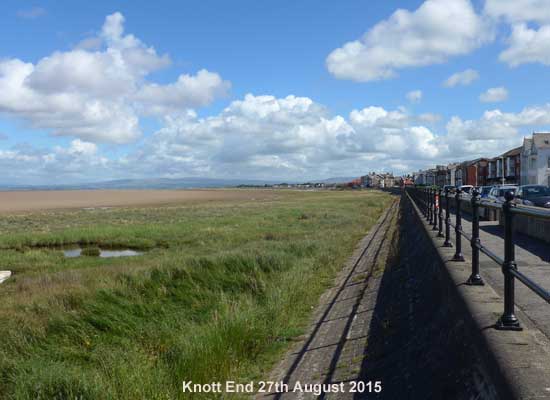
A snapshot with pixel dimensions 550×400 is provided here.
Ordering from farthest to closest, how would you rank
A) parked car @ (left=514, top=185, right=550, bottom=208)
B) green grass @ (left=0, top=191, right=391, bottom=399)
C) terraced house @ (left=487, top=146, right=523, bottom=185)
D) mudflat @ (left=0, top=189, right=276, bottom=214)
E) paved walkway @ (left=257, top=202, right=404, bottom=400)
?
terraced house @ (left=487, top=146, right=523, bottom=185)
mudflat @ (left=0, top=189, right=276, bottom=214)
parked car @ (left=514, top=185, right=550, bottom=208)
paved walkway @ (left=257, top=202, right=404, bottom=400)
green grass @ (left=0, top=191, right=391, bottom=399)

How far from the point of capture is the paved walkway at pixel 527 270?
209 inches

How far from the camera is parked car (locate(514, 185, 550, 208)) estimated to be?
731 inches

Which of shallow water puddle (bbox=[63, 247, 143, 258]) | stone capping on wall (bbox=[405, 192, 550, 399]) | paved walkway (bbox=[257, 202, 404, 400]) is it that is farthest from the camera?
shallow water puddle (bbox=[63, 247, 143, 258])

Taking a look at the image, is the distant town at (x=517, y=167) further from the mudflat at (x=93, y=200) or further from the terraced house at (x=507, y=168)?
the mudflat at (x=93, y=200)

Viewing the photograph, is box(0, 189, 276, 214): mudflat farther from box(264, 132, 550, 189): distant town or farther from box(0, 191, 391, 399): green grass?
box(0, 191, 391, 399): green grass

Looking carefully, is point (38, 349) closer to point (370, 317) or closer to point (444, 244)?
point (370, 317)

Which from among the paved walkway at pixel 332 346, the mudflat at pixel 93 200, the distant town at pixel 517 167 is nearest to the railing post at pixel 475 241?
the paved walkway at pixel 332 346

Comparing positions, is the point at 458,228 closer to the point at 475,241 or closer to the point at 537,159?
the point at 475,241

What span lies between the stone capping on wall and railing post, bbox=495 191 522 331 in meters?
0.07

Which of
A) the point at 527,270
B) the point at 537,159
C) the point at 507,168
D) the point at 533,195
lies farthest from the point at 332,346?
the point at 507,168

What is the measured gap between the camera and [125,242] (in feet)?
96.5

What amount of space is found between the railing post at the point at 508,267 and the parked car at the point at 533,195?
1559 cm

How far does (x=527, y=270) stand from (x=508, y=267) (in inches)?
205

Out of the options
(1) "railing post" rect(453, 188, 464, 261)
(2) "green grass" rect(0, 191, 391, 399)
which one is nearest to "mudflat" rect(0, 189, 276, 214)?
(2) "green grass" rect(0, 191, 391, 399)
